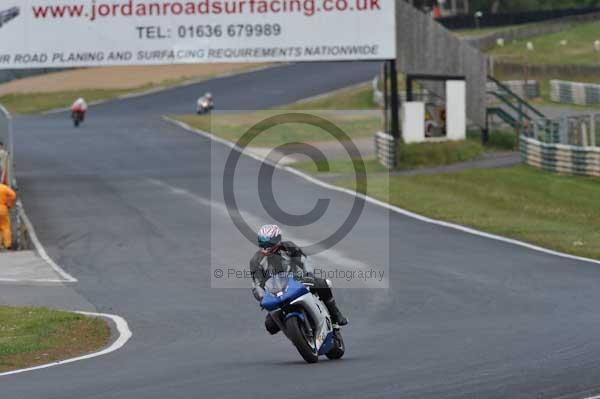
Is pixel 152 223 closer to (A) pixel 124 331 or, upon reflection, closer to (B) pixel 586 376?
(A) pixel 124 331

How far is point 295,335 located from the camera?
12.1 m

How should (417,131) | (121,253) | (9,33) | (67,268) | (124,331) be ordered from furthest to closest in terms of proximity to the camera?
(417,131), (9,33), (121,253), (67,268), (124,331)

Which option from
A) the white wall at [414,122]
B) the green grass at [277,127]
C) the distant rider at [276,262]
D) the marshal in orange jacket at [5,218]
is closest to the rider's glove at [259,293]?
the distant rider at [276,262]

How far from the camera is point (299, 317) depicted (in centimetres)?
1215

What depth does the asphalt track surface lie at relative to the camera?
10766 mm

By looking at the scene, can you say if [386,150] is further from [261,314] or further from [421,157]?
[261,314]

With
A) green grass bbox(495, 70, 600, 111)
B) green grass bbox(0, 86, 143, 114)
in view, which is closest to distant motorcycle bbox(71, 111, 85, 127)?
green grass bbox(0, 86, 143, 114)

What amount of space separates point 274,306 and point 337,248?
11.5 meters

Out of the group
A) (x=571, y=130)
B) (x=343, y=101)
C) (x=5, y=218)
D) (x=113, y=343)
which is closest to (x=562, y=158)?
(x=571, y=130)

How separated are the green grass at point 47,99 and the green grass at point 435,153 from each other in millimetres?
38156

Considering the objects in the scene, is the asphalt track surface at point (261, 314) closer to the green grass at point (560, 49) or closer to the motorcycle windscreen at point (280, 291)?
the motorcycle windscreen at point (280, 291)

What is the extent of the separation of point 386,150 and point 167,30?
26.5 ft

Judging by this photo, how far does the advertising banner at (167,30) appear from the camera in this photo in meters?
36.3

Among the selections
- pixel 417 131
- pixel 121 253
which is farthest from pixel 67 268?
pixel 417 131
